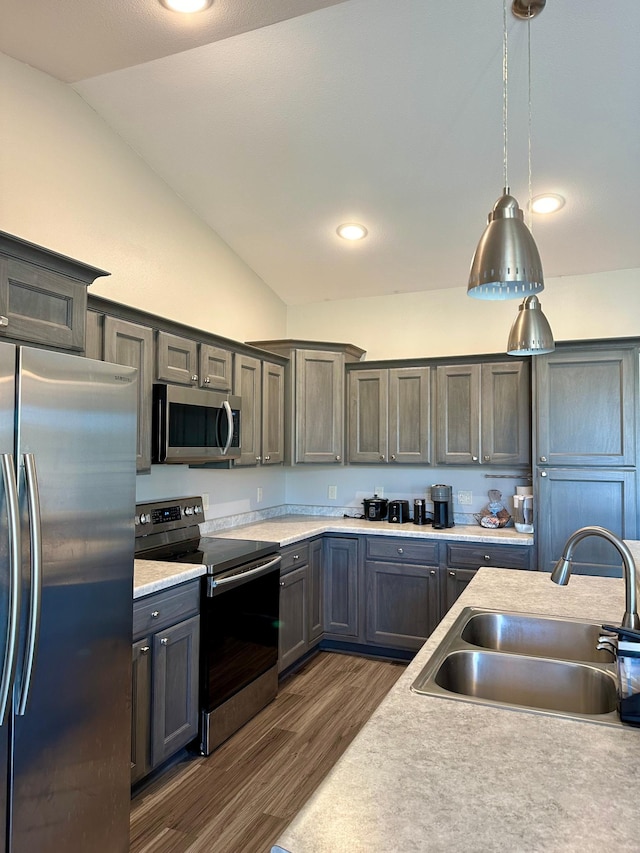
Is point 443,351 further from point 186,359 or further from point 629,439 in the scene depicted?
point 186,359

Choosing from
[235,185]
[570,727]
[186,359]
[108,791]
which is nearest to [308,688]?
[108,791]

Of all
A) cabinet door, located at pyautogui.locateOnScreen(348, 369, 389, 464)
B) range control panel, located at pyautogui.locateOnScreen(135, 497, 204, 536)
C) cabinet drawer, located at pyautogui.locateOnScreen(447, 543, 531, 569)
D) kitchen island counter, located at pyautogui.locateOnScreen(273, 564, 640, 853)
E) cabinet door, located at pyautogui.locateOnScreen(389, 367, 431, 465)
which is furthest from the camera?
cabinet door, located at pyautogui.locateOnScreen(348, 369, 389, 464)

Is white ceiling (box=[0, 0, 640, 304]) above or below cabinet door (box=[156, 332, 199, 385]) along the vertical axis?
above

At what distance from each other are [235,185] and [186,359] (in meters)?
1.12

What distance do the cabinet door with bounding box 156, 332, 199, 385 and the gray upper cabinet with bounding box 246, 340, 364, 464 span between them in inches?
44.1

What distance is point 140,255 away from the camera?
3301 millimetres

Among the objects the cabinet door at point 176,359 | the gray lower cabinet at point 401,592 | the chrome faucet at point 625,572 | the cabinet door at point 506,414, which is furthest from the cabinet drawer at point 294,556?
the chrome faucet at point 625,572

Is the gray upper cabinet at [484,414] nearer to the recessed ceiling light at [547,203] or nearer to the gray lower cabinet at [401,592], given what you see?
the gray lower cabinet at [401,592]

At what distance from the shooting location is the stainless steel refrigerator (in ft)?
5.27

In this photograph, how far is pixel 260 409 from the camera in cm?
405

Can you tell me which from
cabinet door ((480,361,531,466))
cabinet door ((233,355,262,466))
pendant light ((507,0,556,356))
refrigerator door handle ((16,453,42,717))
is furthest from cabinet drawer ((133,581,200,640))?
cabinet door ((480,361,531,466))

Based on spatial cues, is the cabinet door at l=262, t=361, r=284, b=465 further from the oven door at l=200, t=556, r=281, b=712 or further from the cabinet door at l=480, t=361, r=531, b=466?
the cabinet door at l=480, t=361, r=531, b=466

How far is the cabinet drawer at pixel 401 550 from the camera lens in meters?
3.92

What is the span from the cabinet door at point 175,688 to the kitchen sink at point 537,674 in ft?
4.29
